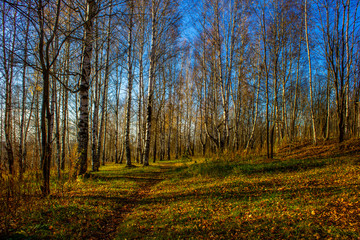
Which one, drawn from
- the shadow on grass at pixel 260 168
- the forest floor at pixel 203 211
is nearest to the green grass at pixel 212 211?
the forest floor at pixel 203 211

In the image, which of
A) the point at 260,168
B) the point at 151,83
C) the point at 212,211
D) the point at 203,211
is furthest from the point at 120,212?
the point at 151,83

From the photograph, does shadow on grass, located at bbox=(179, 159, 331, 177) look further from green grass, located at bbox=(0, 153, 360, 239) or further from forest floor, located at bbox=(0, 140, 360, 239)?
green grass, located at bbox=(0, 153, 360, 239)

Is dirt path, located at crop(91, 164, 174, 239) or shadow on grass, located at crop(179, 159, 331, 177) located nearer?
dirt path, located at crop(91, 164, 174, 239)

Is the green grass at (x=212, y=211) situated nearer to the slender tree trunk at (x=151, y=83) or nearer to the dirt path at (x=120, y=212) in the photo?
the dirt path at (x=120, y=212)

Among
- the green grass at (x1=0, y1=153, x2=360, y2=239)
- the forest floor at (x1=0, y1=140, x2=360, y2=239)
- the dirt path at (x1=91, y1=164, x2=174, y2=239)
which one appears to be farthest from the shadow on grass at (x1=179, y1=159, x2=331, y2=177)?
the dirt path at (x1=91, y1=164, x2=174, y2=239)

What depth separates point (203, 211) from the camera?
13.2ft

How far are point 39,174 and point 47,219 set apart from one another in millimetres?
1251

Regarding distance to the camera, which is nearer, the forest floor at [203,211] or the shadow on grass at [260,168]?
the forest floor at [203,211]

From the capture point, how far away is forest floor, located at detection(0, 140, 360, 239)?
2.92m

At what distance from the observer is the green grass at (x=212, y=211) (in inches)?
116

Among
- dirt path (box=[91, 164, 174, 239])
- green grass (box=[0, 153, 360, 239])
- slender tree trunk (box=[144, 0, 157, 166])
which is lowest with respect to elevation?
dirt path (box=[91, 164, 174, 239])

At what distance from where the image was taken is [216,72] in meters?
12.9

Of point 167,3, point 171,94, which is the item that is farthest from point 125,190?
point 171,94

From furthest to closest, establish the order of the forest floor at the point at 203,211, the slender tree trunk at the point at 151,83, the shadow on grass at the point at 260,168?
the slender tree trunk at the point at 151,83
the shadow on grass at the point at 260,168
the forest floor at the point at 203,211
